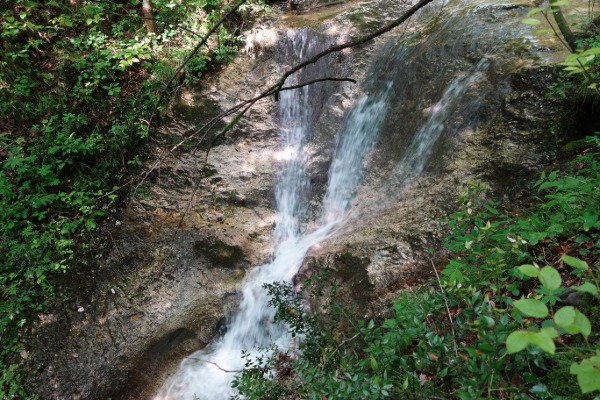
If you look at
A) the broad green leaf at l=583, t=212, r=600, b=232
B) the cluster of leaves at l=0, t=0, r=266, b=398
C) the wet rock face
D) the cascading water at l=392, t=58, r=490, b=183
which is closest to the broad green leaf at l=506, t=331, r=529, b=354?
the broad green leaf at l=583, t=212, r=600, b=232

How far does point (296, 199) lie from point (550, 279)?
501 cm

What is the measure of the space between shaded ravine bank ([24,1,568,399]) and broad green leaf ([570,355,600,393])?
2521mm

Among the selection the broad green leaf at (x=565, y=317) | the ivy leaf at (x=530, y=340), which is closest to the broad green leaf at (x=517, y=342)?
the ivy leaf at (x=530, y=340)

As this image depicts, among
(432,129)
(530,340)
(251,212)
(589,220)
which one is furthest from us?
(251,212)

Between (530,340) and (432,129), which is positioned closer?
(530,340)

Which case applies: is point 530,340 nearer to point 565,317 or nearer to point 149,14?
point 565,317

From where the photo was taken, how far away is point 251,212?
586cm

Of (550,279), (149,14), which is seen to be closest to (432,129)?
(550,279)

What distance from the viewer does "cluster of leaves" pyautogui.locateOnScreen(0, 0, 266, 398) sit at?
518 centimetres

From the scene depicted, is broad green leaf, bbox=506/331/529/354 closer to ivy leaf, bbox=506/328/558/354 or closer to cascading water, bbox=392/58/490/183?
ivy leaf, bbox=506/328/558/354

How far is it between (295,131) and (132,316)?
3794mm

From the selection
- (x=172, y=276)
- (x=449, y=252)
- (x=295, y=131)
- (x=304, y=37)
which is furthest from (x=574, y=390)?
(x=304, y=37)

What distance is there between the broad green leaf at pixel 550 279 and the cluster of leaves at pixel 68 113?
537 centimetres

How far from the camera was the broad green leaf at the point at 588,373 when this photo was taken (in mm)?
866
